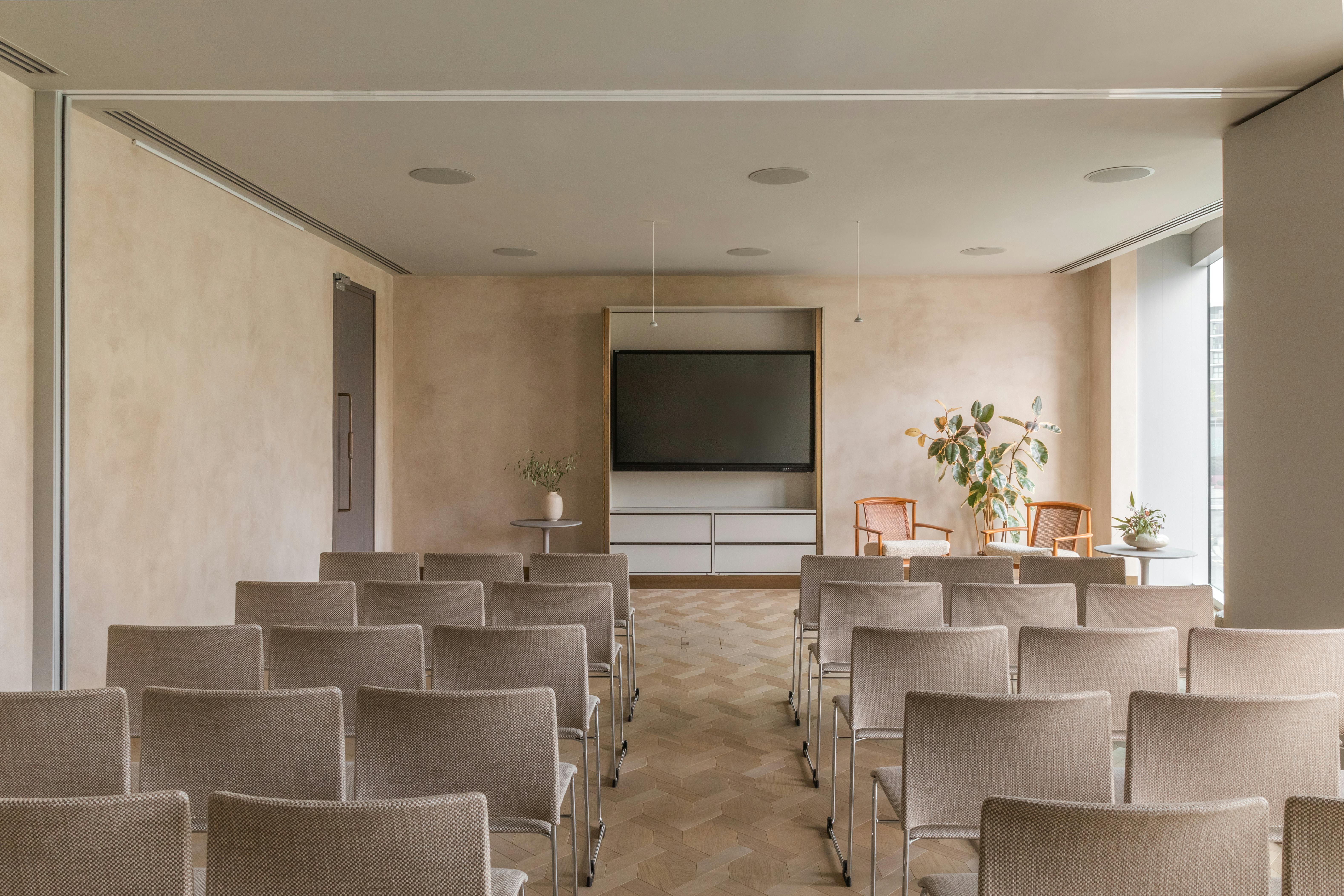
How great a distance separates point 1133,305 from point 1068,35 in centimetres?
536

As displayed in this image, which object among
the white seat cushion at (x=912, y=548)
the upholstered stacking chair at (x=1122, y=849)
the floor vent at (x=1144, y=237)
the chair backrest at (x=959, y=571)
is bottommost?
the white seat cushion at (x=912, y=548)

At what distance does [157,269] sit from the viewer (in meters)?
4.65

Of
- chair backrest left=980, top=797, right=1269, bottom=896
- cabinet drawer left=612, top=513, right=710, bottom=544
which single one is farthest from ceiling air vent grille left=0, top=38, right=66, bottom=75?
cabinet drawer left=612, top=513, right=710, bottom=544

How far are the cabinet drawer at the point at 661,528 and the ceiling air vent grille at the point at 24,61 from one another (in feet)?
17.7

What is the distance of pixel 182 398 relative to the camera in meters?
4.88

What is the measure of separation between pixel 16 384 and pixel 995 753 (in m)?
4.26

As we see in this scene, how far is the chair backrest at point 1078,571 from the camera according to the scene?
161 inches

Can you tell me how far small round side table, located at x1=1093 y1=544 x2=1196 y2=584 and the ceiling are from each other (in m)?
2.38

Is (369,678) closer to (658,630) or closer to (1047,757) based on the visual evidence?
(1047,757)

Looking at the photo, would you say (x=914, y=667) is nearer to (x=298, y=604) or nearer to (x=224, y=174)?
(x=298, y=604)

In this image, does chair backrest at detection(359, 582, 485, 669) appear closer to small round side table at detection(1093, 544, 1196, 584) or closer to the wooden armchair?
small round side table at detection(1093, 544, 1196, 584)

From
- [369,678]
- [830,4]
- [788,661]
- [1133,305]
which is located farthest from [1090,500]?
[369,678]

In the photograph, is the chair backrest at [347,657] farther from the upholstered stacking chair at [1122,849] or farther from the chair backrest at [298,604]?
the upholstered stacking chair at [1122,849]

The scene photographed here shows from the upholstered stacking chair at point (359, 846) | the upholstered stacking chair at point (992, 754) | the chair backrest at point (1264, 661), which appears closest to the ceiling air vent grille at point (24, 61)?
the upholstered stacking chair at point (359, 846)
